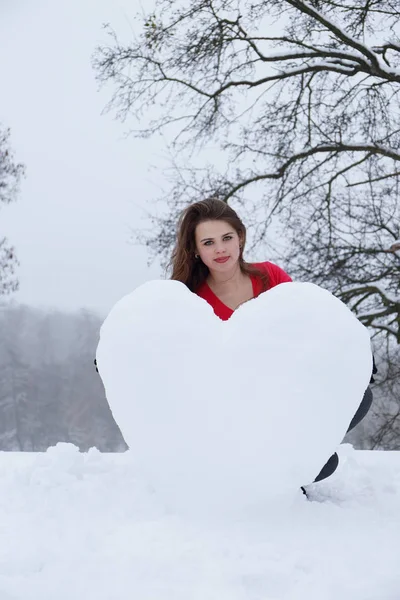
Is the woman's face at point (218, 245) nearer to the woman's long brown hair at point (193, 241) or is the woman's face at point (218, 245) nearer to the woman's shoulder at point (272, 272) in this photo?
the woman's long brown hair at point (193, 241)

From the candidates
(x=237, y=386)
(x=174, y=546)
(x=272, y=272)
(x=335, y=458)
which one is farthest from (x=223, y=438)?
(x=272, y=272)

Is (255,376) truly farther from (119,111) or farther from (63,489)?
(119,111)

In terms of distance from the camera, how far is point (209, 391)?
1742 millimetres

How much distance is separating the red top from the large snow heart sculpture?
508mm

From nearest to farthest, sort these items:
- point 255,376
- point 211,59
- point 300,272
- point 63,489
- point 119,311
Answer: point 255,376
point 119,311
point 63,489
point 211,59
point 300,272

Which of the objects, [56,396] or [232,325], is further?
[56,396]

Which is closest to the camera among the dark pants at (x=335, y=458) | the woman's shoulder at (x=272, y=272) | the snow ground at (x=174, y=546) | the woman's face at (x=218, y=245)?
the snow ground at (x=174, y=546)

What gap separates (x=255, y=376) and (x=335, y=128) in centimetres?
382

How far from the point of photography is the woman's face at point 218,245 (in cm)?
230

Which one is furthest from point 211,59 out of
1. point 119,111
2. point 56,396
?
point 56,396

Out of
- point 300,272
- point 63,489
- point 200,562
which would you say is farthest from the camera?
point 300,272

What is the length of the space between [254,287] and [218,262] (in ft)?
0.59

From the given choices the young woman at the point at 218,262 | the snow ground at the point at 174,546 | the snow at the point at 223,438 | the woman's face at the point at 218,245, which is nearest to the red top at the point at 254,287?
the young woman at the point at 218,262

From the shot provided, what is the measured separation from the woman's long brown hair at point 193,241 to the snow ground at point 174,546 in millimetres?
734
